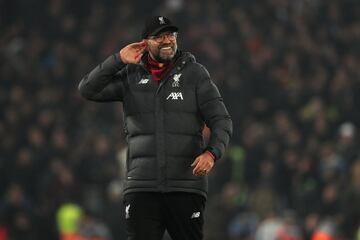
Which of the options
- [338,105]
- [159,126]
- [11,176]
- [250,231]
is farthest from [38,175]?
[159,126]

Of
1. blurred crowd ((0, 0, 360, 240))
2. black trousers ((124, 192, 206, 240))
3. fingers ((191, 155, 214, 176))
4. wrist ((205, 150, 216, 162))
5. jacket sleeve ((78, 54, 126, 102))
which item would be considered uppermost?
blurred crowd ((0, 0, 360, 240))

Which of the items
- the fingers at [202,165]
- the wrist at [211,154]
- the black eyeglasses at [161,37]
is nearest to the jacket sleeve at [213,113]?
the wrist at [211,154]

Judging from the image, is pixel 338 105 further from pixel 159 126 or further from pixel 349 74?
pixel 159 126

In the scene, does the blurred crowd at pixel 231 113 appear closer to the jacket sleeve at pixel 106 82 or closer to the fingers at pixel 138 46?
the jacket sleeve at pixel 106 82

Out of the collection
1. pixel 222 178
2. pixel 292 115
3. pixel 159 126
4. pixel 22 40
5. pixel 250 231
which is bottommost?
pixel 159 126

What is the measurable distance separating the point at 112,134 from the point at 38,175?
1.78m

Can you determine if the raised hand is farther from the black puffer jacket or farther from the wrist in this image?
the wrist

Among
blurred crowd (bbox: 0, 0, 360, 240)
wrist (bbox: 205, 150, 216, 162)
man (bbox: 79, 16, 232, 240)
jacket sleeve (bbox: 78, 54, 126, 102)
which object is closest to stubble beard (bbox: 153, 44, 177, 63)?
man (bbox: 79, 16, 232, 240)

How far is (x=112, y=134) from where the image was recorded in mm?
20406

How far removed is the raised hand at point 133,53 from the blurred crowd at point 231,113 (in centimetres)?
708

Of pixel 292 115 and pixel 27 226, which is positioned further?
pixel 292 115

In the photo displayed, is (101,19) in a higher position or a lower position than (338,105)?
higher

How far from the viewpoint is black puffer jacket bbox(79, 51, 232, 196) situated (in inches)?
329

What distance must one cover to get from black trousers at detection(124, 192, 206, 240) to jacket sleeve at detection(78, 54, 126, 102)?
2.39 ft
